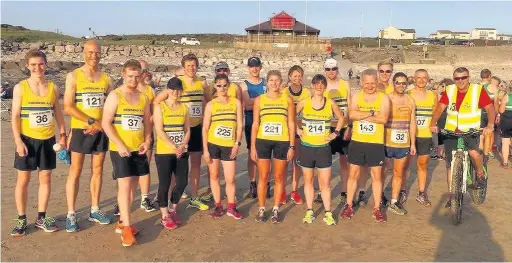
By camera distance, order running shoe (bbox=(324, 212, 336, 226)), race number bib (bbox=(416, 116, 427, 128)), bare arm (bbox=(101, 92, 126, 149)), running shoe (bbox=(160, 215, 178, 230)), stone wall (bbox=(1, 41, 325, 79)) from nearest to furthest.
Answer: bare arm (bbox=(101, 92, 126, 149)), running shoe (bbox=(160, 215, 178, 230)), running shoe (bbox=(324, 212, 336, 226)), race number bib (bbox=(416, 116, 427, 128)), stone wall (bbox=(1, 41, 325, 79))

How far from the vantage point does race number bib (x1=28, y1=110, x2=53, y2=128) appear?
17.1ft

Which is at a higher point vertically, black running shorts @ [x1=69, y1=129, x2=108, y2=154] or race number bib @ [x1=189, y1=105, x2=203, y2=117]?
race number bib @ [x1=189, y1=105, x2=203, y2=117]

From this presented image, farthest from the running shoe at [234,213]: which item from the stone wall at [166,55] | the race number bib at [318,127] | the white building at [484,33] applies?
the white building at [484,33]

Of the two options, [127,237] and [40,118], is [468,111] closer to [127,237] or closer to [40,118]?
[127,237]

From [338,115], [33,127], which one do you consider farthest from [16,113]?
[338,115]

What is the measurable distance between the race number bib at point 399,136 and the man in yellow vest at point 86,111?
12.8ft

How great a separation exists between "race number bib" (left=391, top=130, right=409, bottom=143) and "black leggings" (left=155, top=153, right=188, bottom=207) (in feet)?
9.56

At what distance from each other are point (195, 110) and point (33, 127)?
2131 millimetres

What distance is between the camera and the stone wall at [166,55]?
Answer: 43.7m

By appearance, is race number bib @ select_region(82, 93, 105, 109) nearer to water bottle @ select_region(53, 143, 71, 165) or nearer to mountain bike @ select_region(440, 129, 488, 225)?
water bottle @ select_region(53, 143, 71, 165)

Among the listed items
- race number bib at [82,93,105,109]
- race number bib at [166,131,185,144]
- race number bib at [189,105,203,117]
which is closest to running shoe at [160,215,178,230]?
race number bib at [166,131,185,144]

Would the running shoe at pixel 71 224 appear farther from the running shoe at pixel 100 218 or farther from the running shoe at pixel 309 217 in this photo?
the running shoe at pixel 309 217

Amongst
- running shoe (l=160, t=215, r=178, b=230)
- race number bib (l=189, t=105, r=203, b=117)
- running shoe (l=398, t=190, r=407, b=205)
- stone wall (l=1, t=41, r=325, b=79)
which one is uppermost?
stone wall (l=1, t=41, r=325, b=79)

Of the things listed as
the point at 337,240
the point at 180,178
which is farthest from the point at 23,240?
the point at 337,240
